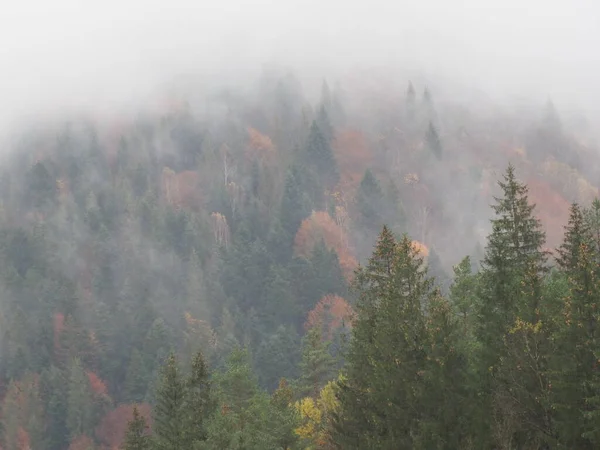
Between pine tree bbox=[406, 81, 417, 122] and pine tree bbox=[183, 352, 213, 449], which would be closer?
pine tree bbox=[183, 352, 213, 449]

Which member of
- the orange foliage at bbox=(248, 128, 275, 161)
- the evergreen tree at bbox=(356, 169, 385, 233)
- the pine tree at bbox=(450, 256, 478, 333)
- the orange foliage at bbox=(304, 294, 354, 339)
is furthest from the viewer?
the orange foliage at bbox=(248, 128, 275, 161)

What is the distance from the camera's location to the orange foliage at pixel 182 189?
501 feet

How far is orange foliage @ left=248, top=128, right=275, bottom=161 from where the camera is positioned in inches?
6688

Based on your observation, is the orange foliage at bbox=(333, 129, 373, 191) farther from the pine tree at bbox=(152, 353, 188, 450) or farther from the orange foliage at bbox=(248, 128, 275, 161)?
the pine tree at bbox=(152, 353, 188, 450)

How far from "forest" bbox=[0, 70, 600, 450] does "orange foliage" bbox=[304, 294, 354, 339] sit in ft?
1.18

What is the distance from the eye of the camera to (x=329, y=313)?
107 m

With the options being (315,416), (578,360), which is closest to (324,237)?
(315,416)

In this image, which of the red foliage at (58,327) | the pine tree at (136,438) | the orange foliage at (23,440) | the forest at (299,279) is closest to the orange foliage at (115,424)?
the forest at (299,279)

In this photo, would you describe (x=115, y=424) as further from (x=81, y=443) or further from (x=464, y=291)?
(x=464, y=291)

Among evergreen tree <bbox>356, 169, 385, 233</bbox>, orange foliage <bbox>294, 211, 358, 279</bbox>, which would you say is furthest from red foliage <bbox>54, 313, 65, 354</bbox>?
evergreen tree <bbox>356, 169, 385, 233</bbox>

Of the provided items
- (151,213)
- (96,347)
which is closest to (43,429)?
(96,347)

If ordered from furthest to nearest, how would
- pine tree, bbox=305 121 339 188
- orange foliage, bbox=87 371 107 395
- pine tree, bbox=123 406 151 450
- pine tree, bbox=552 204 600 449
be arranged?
pine tree, bbox=305 121 339 188 < orange foliage, bbox=87 371 107 395 < pine tree, bbox=123 406 151 450 < pine tree, bbox=552 204 600 449

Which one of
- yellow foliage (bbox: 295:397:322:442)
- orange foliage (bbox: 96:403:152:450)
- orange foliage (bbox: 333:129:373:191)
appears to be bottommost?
yellow foliage (bbox: 295:397:322:442)

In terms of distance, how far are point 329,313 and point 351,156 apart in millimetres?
70568
